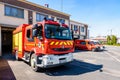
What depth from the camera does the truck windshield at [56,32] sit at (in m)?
7.75

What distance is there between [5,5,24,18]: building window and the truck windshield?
1117 centimetres

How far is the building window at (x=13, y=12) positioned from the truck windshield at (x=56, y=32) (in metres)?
11.2

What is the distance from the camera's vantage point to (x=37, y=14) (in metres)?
21.3

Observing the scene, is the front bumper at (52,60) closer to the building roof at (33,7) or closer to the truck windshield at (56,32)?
the truck windshield at (56,32)

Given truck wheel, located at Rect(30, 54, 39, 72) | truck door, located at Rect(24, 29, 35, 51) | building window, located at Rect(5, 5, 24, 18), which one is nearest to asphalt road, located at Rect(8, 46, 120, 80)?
truck wheel, located at Rect(30, 54, 39, 72)

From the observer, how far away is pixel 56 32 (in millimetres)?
8211

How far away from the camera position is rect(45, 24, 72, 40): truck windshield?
305 inches

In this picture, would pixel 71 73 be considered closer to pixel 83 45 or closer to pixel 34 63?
pixel 34 63

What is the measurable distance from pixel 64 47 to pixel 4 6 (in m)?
12.1

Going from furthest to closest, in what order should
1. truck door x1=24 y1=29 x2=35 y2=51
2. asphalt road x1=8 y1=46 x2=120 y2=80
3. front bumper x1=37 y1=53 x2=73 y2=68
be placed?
truck door x1=24 y1=29 x2=35 y2=51 → front bumper x1=37 y1=53 x2=73 y2=68 → asphalt road x1=8 y1=46 x2=120 y2=80

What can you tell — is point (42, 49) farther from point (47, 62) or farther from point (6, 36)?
point (6, 36)

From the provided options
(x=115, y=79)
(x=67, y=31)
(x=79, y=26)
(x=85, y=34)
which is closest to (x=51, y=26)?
(x=67, y=31)

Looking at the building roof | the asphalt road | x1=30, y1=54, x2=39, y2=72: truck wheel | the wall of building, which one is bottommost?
the asphalt road

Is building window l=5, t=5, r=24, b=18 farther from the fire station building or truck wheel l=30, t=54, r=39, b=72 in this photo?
truck wheel l=30, t=54, r=39, b=72
